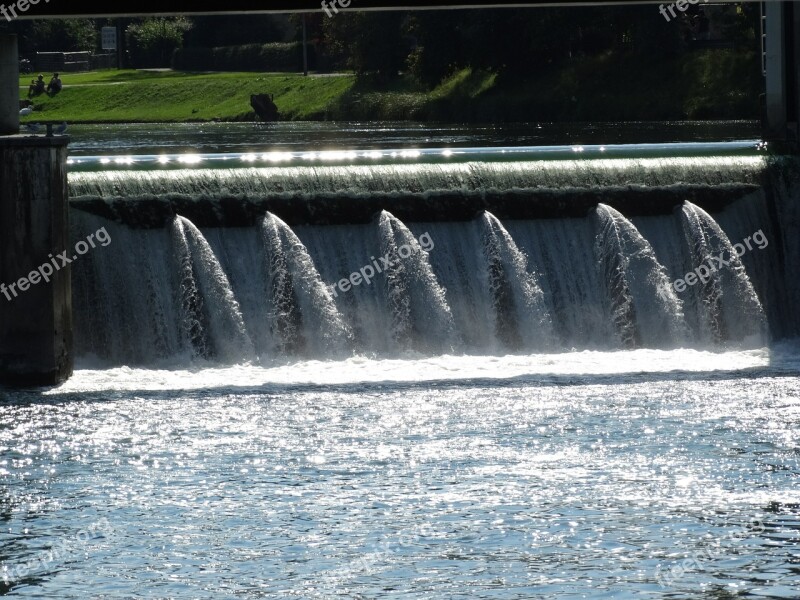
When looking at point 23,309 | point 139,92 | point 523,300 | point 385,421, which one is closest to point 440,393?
point 385,421

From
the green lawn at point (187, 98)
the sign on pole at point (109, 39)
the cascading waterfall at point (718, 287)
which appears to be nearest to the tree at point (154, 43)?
the sign on pole at point (109, 39)

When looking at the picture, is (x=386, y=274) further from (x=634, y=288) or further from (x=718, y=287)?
(x=718, y=287)

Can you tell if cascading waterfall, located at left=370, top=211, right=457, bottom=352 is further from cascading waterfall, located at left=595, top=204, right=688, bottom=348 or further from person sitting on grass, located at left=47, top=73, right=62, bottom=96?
person sitting on grass, located at left=47, top=73, right=62, bottom=96

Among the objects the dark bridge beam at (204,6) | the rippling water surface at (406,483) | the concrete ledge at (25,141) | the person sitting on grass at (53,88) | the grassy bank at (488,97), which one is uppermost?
the person sitting on grass at (53,88)

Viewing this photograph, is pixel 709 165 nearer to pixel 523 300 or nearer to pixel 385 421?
pixel 523 300

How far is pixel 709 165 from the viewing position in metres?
28.2

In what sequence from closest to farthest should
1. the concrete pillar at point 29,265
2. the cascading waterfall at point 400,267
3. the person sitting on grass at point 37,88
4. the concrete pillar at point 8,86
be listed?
the concrete pillar at point 29,265, the concrete pillar at point 8,86, the cascading waterfall at point 400,267, the person sitting on grass at point 37,88

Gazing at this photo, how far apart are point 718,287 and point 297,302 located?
7341mm

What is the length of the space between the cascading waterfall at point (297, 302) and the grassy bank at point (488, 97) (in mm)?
32549

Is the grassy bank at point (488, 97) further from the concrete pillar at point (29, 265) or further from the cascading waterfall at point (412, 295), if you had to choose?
the concrete pillar at point (29, 265)

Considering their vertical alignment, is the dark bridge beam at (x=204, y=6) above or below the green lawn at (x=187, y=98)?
below

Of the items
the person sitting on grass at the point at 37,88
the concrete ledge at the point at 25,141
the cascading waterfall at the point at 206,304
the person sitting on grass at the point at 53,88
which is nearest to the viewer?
the concrete ledge at the point at 25,141

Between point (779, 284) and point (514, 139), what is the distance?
624 inches

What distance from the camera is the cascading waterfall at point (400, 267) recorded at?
24922 mm
